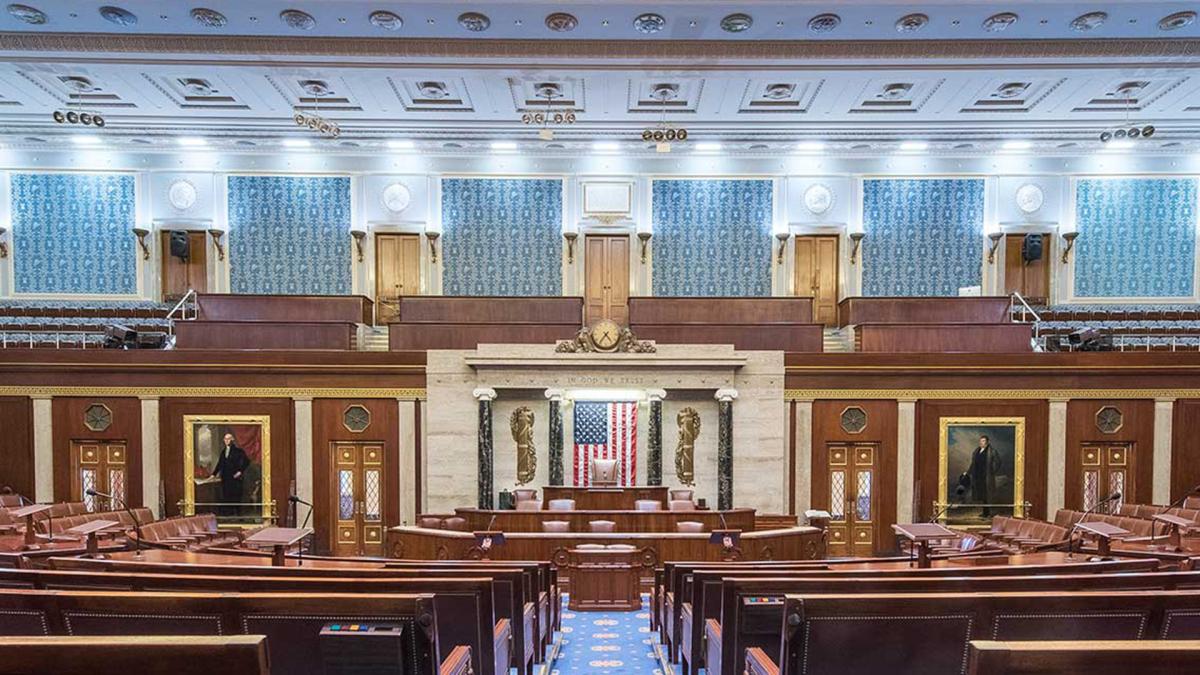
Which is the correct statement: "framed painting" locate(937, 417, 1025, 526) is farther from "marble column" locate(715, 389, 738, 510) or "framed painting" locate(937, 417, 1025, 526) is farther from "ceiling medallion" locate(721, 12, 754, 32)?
"ceiling medallion" locate(721, 12, 754, 32)

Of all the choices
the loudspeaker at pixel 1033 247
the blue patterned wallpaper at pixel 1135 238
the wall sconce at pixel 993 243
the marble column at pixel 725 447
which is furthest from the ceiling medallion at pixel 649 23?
the blue patterned wallpaper at pixel 1135 238

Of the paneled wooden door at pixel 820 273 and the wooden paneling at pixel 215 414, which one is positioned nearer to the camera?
the wooden paneling at pixel 215 414

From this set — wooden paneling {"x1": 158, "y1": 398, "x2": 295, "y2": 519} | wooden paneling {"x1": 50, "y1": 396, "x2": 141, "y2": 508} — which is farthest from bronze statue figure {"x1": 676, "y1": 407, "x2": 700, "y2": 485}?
wooden paneling {"x1": 50, "y1": 396, "x2": 141, "y2": 508}

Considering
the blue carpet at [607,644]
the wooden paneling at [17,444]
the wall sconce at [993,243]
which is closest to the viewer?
the blue carpet at [607,644]

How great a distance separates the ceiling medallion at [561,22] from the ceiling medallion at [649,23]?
0.98 metres

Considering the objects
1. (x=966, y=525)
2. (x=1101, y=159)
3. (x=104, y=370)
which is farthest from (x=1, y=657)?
(x=1101, y=159)

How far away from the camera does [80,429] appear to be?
37.6 ft

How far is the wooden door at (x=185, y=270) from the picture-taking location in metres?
15.1

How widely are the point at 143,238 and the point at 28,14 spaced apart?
586 centimetres

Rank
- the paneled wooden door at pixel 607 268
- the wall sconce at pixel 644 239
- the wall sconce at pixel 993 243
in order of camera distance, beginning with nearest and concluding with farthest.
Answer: the wall sconce at pixel 993 243, the wall sconce at pixel 644 239, the paneled wooden door at pixel 607 268

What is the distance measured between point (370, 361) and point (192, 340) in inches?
143

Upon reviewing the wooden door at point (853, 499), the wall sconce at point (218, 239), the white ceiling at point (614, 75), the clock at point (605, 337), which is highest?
the white ceiling at point (614, 75)

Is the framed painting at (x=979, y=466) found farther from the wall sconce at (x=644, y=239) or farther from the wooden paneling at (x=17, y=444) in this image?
the wooden paneling at (x=17, y=444)

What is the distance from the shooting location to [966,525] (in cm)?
1150
